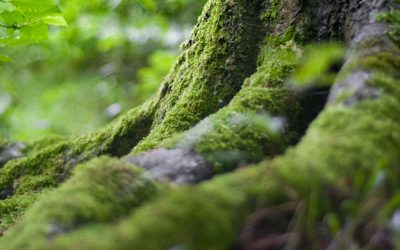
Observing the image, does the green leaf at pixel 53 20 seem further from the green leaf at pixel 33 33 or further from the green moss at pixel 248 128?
the green moss at pixel 248 128

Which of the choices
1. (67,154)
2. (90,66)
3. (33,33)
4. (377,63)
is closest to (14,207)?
(67,154)

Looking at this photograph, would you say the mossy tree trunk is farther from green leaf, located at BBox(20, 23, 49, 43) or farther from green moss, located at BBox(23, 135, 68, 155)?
green moss, located at BBox(23, 135, 68, 155)

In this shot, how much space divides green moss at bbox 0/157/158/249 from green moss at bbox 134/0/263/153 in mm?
833

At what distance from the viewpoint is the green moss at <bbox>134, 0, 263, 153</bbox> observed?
257cm

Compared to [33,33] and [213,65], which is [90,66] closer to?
[33,33]

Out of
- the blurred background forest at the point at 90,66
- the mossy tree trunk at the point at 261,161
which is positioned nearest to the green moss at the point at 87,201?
the mossy tree trunk at the point at 261,161

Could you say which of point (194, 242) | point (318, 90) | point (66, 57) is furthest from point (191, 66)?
point (66, 57)

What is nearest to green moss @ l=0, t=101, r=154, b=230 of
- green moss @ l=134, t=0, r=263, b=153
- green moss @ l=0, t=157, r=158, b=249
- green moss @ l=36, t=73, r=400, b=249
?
green moss @ l=134, t=0, r=263, b=153

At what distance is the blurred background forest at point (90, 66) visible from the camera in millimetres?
5809

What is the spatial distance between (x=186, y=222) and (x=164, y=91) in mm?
1997

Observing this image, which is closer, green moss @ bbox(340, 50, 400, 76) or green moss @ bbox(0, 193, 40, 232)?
green moss @ bbox(340, 50, 400, 76)

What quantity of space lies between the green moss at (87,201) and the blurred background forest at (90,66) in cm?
393

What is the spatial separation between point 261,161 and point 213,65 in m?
1.00

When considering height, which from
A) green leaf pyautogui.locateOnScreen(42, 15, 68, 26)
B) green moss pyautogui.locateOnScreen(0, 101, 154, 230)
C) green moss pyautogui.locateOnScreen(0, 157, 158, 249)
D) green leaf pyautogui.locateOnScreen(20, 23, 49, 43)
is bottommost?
green moss pyautogui.locateOnScreen(0, 101, 154, 230)
